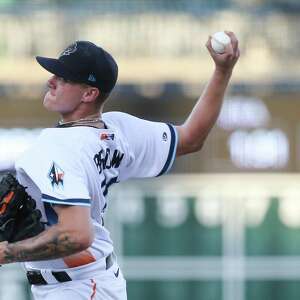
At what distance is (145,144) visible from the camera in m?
4.64

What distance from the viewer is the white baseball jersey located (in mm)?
4078

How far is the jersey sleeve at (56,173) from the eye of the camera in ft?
13.3

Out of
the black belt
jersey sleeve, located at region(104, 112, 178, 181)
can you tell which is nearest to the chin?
jersey sleeve, located at region(104, 112, 178, 181)

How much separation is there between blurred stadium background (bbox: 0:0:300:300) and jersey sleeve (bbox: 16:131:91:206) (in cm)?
604

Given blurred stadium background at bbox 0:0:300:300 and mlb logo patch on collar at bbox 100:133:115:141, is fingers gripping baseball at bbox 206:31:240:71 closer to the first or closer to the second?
mlb logo patch on collar at bbox 100:133:115:141

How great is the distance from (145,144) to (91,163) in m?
0.48

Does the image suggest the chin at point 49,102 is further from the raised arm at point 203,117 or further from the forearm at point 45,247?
the raised arm at point 203,117

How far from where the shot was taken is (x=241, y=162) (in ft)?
34.0

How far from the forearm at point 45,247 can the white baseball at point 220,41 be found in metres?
0.98

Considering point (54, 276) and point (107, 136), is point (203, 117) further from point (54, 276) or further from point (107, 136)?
point (54, 276)

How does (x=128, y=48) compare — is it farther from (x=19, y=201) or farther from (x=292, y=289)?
(x=19, y=201)

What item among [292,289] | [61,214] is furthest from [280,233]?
[61,214]

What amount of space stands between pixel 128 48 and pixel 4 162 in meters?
1.51

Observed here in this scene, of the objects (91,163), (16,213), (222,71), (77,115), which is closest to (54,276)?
(16,213)
